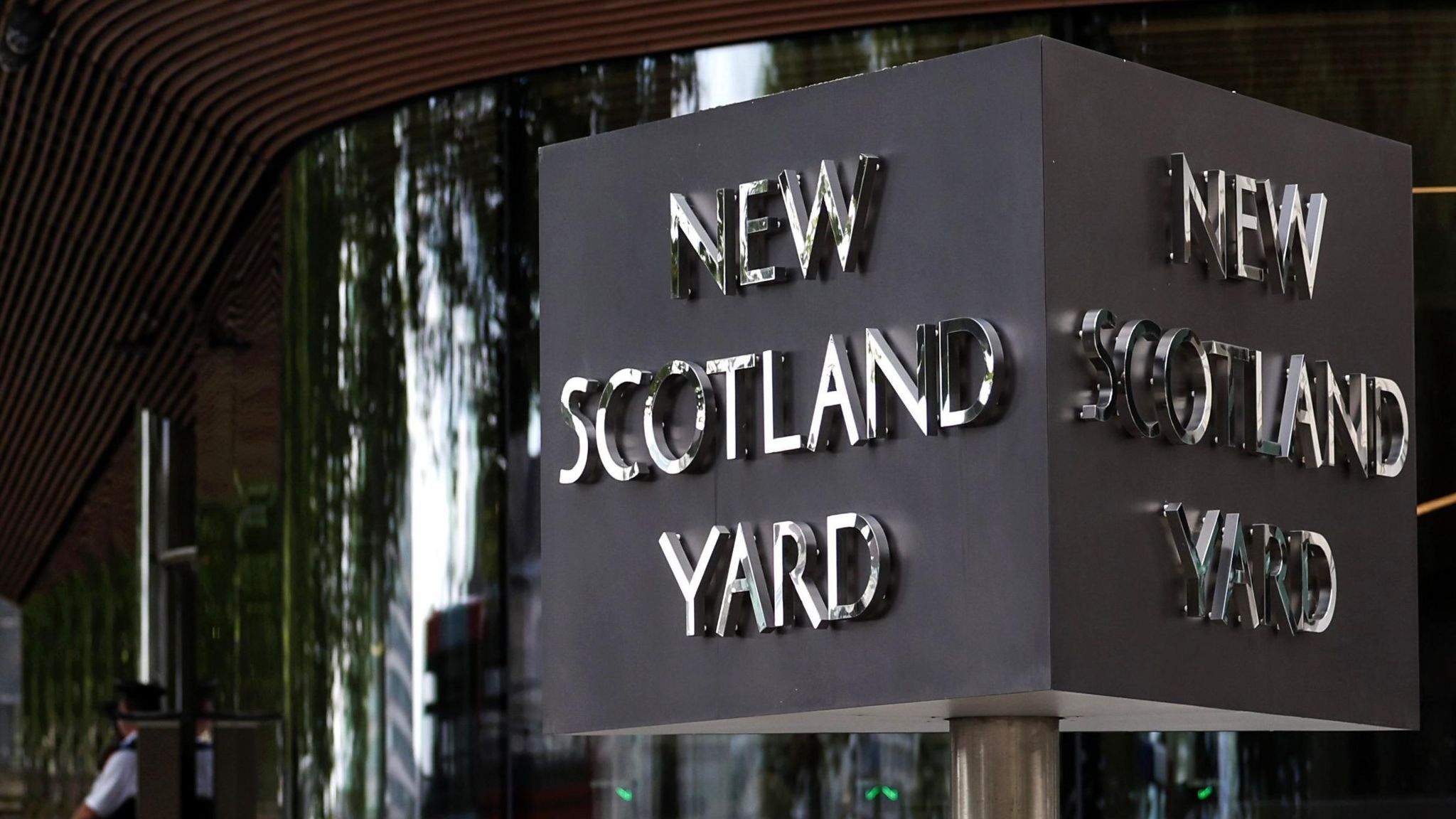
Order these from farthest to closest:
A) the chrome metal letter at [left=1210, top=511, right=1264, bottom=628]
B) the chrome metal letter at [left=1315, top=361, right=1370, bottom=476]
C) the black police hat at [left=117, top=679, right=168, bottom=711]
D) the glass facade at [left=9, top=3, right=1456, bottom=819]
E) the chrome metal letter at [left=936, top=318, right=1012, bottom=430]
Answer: the black police hat at [left=117, top=679, right=168, bottom=711] → the glass facade at [left=9, top=3, right=1456, bottom=819] → the chrome metal letter at [left=1315, top=361, right=1370, bottom=476] → the chrome metal letter at [left=1210, top=511, right=1264, bottom=628] → the chrome metal letter at [left=936, top=318, right=1012, bottom=430]

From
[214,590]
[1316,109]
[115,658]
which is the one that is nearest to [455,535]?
[1316,109]

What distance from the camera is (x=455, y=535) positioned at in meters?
9.80

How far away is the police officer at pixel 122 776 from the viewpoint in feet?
42.7

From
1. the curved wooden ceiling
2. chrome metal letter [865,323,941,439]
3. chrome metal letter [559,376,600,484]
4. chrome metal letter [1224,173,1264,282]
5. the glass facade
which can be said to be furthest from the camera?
the curved wooden ceiling

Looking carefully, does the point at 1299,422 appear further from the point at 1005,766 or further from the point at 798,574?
the point at 798,574

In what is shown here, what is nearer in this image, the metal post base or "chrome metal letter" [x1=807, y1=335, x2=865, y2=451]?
"chrome metal letter" [x1=807, y1=335, x2=865, y2=451]

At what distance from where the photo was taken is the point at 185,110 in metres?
11.2

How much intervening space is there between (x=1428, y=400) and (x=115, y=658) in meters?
18.7

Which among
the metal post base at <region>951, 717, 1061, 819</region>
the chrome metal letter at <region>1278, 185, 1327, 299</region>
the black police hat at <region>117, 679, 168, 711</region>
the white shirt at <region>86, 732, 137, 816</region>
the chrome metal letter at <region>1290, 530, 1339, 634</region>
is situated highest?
the chrome metal letter at <region>1278, 185, 1327, 299</region>

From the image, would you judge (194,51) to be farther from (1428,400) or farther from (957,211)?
(957,211)

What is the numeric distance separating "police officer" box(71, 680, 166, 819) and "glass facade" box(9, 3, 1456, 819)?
5.93 feet

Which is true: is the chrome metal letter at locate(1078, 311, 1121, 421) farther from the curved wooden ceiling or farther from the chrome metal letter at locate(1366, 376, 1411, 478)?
the curved wooden ceiling

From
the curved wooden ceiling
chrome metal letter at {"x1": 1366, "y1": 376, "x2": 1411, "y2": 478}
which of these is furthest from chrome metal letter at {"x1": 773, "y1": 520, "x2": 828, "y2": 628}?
the curved wooden ceiling

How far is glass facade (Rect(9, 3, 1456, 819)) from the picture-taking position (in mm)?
8570
